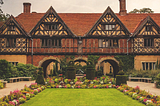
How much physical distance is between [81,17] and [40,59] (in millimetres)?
10020

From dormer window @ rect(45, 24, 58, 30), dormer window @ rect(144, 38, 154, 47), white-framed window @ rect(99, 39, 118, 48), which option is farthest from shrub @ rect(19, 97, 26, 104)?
dormer window @ rect(144, 38, 154, 47)

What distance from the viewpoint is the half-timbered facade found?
2733cm

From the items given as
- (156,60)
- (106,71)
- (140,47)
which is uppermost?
(140,47)

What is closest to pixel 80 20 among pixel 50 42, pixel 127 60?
pixel 50 42

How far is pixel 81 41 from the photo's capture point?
91.3 ft

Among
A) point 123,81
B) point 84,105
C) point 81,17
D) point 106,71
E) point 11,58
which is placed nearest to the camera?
point 84,105

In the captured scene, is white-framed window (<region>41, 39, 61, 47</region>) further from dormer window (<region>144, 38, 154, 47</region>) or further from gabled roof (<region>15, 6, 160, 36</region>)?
dormer window (<region>144, 38, 154, 47</region>)

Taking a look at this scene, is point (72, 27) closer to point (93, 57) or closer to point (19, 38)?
point (93, 57)

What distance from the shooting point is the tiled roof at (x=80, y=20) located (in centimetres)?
2955

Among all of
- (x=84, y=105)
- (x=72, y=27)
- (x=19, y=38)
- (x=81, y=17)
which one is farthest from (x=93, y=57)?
(x=84, y=105)

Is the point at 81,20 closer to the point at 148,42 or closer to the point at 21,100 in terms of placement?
the point at 148,42

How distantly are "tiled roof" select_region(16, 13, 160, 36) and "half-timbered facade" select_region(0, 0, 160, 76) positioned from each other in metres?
1.74

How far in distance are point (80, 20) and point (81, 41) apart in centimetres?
514

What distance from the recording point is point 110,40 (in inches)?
1104
